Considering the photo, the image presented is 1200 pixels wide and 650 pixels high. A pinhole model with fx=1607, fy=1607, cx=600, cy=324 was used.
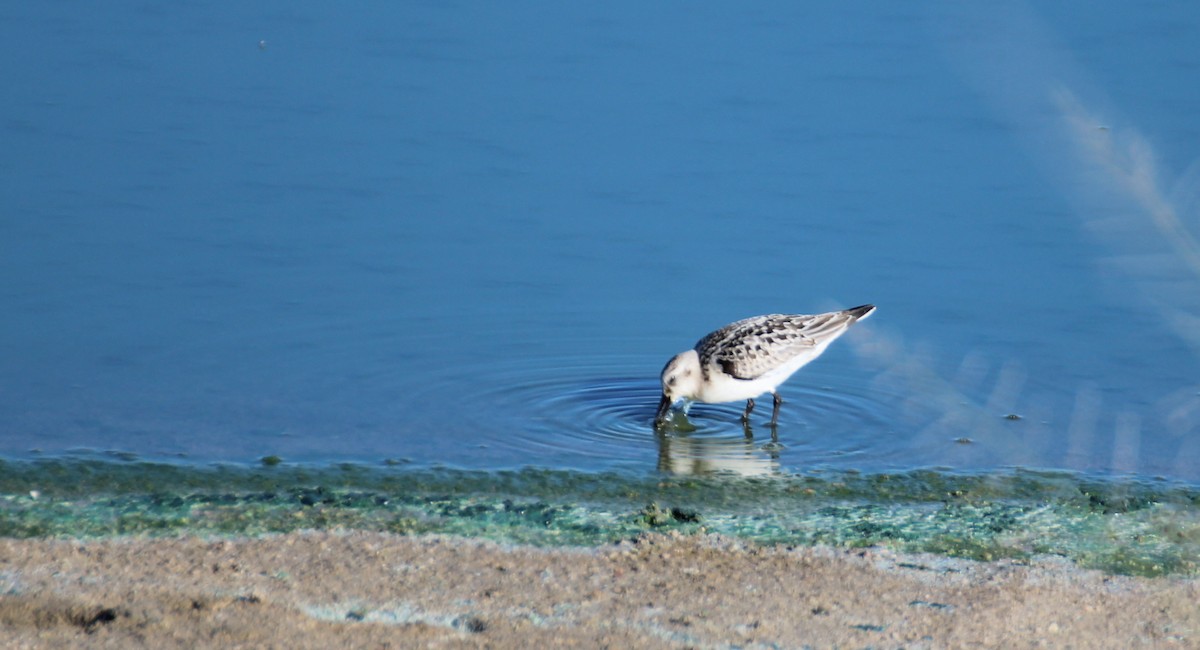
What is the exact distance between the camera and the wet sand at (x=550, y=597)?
5.57 metres

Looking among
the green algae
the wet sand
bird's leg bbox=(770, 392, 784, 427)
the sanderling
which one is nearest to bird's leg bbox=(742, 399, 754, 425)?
the sanderling

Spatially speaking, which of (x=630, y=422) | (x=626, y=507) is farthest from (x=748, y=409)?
(x=626, y=507)

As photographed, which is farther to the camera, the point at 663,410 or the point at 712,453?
the point at 663,410

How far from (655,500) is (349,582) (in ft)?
6.24

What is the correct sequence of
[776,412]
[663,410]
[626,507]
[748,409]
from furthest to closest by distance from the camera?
[748,409] → [776,412] → [663,410] → [626,507]

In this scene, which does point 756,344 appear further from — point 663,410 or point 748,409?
Result: point 663,410

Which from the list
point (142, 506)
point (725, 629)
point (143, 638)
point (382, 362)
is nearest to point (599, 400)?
point (382, 362)

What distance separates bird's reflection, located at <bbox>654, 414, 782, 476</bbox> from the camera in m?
8.22

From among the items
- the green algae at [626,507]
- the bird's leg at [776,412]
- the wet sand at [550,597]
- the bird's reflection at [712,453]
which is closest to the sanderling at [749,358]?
the bird's leg at [776,412]

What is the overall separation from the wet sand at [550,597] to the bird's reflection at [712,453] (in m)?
1.43

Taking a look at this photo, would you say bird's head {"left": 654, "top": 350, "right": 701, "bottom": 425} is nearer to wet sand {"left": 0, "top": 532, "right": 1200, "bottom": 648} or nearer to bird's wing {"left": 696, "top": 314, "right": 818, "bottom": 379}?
bird's wing {"left": 696, "top": 314, "right": 818, "bottom": 379}

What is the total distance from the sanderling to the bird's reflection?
6.6 inches

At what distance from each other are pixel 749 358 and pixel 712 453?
2.51ft

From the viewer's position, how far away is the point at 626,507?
7477mm
